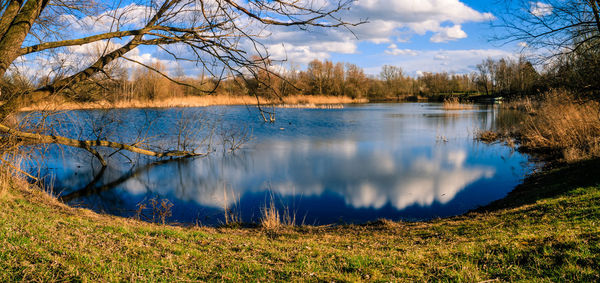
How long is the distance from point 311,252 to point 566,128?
15.9 meters

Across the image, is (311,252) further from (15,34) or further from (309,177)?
(309,177)

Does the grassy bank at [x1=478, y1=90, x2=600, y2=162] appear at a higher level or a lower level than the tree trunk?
lower

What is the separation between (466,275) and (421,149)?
16.4 meters

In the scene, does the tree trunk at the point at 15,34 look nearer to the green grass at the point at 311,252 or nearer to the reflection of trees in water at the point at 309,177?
the green grass at the point at 311,252

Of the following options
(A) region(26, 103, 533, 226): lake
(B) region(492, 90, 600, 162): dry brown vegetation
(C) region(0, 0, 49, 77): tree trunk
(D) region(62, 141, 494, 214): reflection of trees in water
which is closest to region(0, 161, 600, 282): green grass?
(C) region(0, 0, 49, 77): tree trunk

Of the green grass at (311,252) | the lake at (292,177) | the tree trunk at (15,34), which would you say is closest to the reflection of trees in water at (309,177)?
the lake at (292,177)

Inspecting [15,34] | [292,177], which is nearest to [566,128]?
[292,177]

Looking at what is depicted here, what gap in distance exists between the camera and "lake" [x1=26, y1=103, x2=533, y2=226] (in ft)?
32.1

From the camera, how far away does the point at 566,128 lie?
15516 millimetres

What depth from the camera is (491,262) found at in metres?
3.96

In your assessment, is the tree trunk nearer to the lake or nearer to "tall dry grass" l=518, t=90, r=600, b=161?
the lake

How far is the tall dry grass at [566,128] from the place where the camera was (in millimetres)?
13188

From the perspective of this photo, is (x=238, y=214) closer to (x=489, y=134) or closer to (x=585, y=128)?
(x=585, y=128)

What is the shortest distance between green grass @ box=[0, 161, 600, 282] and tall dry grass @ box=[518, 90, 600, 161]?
8.36m
